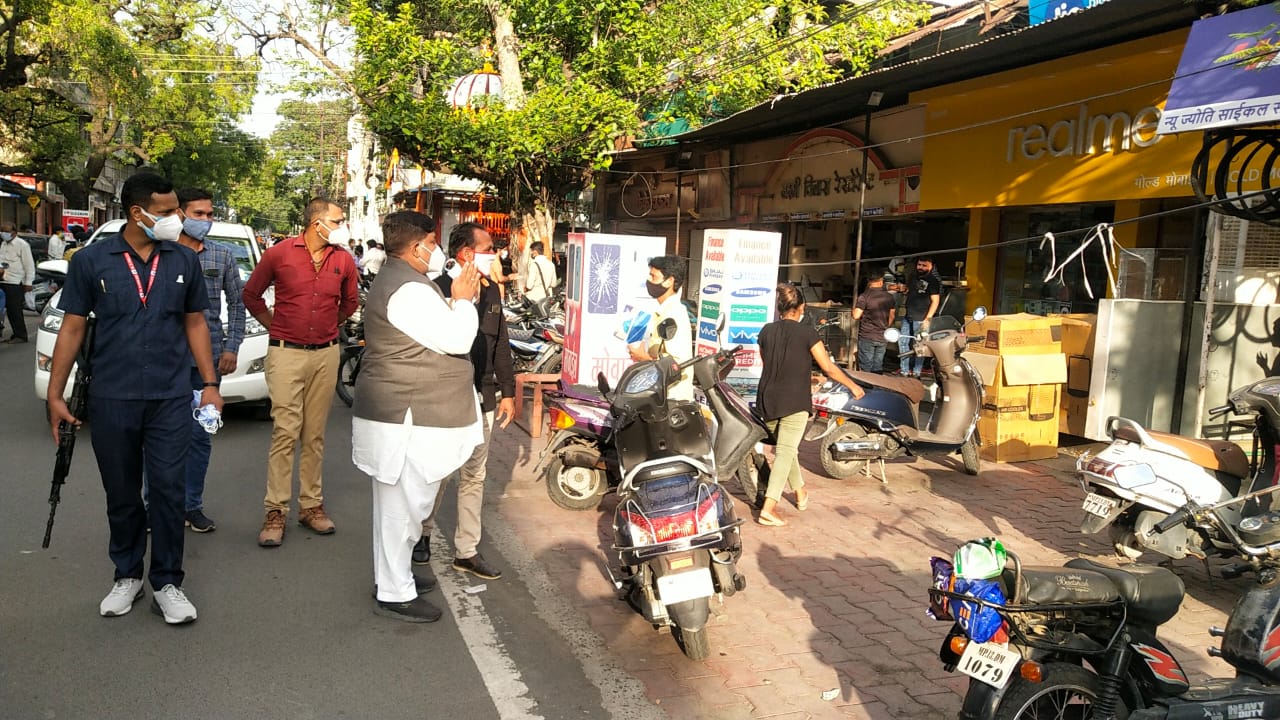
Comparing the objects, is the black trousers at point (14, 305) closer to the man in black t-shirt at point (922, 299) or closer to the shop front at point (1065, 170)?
the man in black t-shirt at point (922, 299)

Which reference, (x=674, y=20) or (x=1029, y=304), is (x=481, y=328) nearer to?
(x=1029, y=304)

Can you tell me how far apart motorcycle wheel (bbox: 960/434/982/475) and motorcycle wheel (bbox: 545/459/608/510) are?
3310 millimetres

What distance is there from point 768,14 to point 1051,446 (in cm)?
1214

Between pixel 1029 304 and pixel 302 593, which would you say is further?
pixel 1029 304

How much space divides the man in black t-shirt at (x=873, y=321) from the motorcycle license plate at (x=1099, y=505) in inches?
259

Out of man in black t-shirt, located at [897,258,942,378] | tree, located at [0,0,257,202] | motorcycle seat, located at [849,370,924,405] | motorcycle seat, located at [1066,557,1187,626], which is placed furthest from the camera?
tree, located at [0,0,257,202]

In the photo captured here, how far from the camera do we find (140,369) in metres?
4.37

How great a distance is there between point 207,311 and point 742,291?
5.82 meters

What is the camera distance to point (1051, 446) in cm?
930

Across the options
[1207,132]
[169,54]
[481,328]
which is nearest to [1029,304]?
[1207,132]

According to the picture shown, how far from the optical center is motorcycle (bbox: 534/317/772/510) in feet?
22.0

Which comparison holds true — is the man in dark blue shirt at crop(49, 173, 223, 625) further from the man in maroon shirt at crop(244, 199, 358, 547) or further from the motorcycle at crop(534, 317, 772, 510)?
the motorcycle at crop(534, 317, 772, 510)

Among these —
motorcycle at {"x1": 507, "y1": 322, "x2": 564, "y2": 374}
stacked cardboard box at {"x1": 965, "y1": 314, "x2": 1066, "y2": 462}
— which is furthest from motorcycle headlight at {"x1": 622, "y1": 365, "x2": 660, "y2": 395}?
motorcycle at {"x1": 507, "y1": 322, "x2": 564, "y2": 374}

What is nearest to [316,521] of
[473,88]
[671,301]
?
[671,301]
